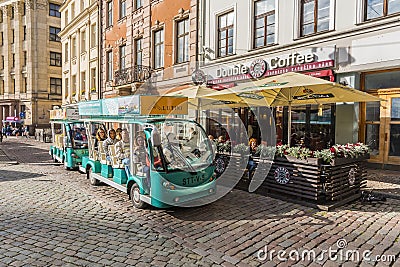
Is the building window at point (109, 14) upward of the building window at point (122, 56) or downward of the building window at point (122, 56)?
upward

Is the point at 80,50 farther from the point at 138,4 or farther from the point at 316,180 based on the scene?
the point at 316,180

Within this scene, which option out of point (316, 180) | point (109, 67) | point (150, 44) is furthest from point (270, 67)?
point (109, 67)

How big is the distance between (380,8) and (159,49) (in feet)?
39.1

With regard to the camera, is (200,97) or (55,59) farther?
(55,59)

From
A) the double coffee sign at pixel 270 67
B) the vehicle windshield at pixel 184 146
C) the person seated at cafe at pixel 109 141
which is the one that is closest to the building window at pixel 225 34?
the double coffee sign at pixel 270 67

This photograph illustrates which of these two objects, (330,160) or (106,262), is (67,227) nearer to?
(106,262)

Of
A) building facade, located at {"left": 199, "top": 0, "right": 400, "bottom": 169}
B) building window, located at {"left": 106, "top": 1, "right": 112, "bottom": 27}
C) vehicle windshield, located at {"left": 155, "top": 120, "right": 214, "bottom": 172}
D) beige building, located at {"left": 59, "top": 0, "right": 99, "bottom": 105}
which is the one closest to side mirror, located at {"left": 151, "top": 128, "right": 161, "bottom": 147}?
vehicle windshield, located at {"left": 155, "top": 120, "right": 214, "bottom": 172}

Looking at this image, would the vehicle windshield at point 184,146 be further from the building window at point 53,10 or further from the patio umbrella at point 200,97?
the building window at point 53,10

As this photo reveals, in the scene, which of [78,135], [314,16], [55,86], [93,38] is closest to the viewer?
[314,16]

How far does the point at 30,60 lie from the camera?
130ft

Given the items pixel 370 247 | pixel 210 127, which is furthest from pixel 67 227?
pixel 210 127

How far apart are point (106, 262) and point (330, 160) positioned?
4762mm

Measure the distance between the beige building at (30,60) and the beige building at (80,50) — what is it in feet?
27.8

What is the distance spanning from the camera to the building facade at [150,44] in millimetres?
16109
